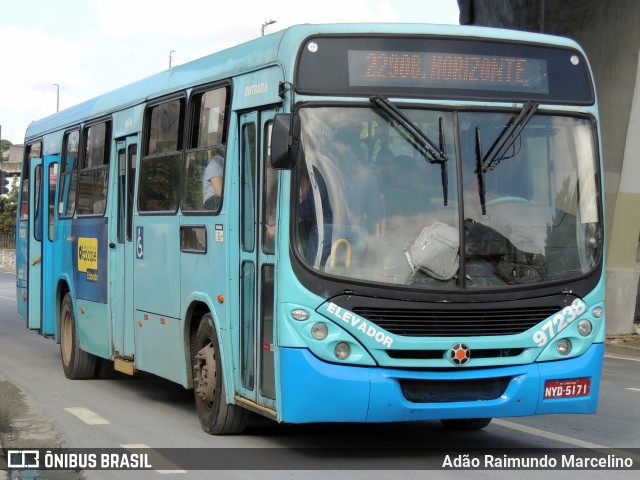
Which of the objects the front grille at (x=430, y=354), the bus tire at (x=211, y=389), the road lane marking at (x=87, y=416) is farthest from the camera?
the road lane marking at (x=87, y=416)

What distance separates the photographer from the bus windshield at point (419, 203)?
8.48 m

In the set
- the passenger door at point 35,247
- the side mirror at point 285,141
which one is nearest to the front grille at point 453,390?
the side mirror at point 285,141

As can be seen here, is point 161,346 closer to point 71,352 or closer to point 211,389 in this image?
point 211,389

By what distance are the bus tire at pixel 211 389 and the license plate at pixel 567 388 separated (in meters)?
2.51

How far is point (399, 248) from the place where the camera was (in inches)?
335

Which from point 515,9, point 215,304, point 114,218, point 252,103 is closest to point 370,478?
A: point 215,304

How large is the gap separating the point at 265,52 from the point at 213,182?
1.40 meters

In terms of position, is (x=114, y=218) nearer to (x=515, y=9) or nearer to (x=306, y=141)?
(x=306, y=141)

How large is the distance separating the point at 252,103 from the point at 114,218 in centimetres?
428

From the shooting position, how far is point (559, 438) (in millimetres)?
10273

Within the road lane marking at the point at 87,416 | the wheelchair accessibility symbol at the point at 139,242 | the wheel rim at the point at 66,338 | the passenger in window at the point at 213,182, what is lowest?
the road lane marking at the point at 87,416

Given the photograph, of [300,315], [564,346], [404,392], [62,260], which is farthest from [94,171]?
[564,346]

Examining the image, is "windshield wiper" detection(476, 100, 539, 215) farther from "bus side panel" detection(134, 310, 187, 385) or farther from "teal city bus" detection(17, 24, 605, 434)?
"bus side panel" detection(134, 310, 187, 385)

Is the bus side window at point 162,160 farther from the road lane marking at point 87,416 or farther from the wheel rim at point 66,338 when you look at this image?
the wheel rim at point 66,338
